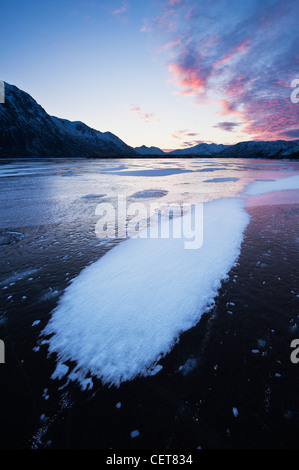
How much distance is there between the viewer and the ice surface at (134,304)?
246cm

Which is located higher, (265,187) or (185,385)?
(265,187)

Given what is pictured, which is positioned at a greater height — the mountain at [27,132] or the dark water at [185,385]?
the mountain at [27,132]

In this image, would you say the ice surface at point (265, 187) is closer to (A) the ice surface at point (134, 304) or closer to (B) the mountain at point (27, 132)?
(A) the ice surface at point (134, 304)

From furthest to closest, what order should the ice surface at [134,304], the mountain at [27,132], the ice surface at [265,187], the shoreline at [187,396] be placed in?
the mountain at [27,132], the ice surface at [265,187], the ice surface at [134,304], the shoreline at [187,396]

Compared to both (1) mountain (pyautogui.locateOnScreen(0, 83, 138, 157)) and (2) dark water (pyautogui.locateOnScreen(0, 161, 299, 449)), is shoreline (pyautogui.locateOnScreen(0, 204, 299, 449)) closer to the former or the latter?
(2) dark water (pyautogui.locateOnScreen(0, 161, 299, 449))

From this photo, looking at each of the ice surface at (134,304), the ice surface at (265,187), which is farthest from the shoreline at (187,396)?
the ice surface at (265,187)

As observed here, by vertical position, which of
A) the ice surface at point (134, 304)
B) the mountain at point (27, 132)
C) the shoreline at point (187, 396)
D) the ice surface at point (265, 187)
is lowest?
the shoreline at point (187, 396)

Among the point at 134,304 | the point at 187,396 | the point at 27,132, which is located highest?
the point at 27,132

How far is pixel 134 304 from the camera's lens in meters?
3.25

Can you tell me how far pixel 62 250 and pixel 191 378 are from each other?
4.12 meters

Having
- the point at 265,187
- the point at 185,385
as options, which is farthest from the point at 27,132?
the point at 185,385

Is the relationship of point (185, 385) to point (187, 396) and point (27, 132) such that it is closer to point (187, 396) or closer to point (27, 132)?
point (187, 396)

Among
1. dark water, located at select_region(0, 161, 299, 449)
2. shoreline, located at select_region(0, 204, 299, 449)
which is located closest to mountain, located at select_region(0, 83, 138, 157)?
dark water, located at select_region(0, 161, 299, 449)
